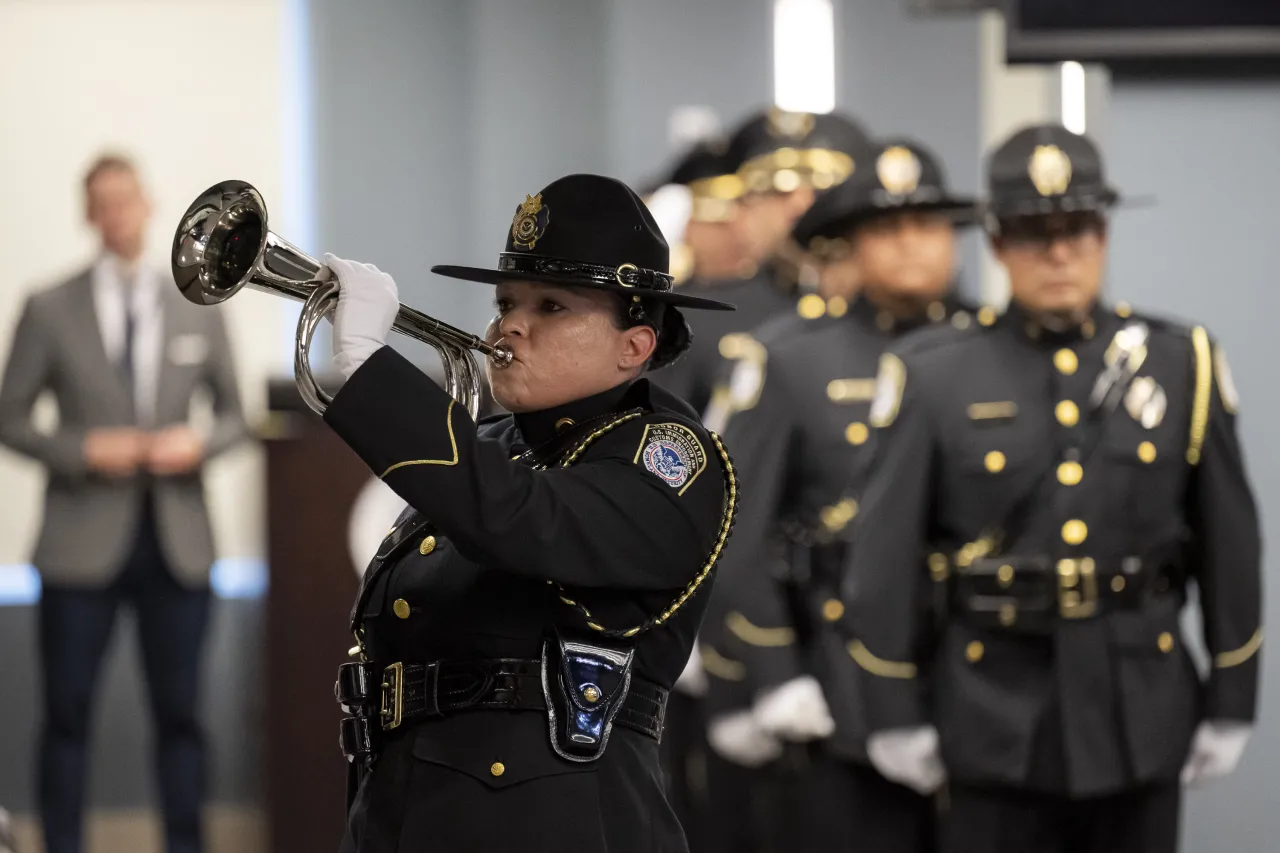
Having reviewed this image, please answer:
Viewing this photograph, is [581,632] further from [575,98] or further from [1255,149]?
[575,98]

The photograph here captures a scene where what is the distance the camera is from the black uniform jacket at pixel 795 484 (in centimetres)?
532

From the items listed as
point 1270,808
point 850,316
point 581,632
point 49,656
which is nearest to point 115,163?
point 49,656

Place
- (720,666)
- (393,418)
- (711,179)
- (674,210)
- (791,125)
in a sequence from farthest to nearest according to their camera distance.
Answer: (711,179), (674,210), (791,125), (720,666), (393,418)

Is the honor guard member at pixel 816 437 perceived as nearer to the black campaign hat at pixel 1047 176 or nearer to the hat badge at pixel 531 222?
the black campaign hat at pixel 1047 176

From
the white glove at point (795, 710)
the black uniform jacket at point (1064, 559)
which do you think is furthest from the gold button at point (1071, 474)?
the white glove at point (795, 710)

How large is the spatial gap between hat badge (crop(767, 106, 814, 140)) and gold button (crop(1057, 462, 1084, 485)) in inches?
99.1

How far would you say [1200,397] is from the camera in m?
4.34

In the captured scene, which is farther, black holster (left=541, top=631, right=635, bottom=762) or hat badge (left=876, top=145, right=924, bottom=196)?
hat badge (left=876, top=145, right=924, bottom=196)

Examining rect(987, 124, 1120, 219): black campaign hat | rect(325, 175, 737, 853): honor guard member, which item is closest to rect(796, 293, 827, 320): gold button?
rect(987, 124, 1120, 219): black campaign hat

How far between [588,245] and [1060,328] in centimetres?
199

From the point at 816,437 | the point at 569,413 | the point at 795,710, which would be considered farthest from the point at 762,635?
the point at 569,413

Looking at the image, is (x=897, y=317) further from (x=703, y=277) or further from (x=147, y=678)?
(x=147, y=678)

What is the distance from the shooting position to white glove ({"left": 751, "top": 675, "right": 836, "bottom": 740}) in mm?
5246

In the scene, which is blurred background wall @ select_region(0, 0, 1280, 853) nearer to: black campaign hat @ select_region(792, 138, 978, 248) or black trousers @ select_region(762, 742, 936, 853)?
black campaign hat @ select_region(792, 138, 978, 248)
